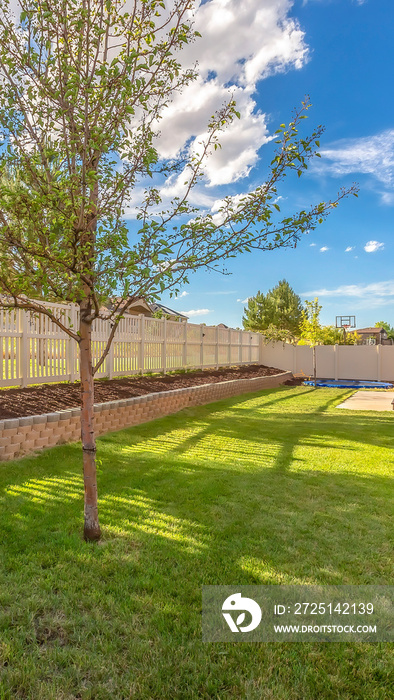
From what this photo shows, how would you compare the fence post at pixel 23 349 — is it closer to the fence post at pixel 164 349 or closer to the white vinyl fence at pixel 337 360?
the fence post at pixel 164 349

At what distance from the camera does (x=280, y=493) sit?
3.75 meters

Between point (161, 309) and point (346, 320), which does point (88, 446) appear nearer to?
point (161, 309)

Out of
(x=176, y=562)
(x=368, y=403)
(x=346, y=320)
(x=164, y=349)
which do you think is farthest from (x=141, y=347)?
(x=346, y=320)

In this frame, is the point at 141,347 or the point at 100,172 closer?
the point at 100,172

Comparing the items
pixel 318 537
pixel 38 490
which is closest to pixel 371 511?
pixel 318 537

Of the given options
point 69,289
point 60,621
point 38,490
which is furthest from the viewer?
point 38,490

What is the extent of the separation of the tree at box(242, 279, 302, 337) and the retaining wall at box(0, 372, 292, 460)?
87.6 ft

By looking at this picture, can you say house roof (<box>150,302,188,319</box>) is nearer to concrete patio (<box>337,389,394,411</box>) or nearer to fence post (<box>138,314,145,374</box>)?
fence post (<box>138,314,145,374</box>)

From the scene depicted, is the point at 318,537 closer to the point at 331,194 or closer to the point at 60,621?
the point at 60,621

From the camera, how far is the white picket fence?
261 inches

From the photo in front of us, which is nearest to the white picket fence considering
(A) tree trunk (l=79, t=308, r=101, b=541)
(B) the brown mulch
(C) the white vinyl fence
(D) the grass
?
(A) tree trunk (l=79, t=308, r=101, b=541)

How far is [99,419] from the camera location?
6.05 meters

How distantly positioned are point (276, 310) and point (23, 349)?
31.6 metres

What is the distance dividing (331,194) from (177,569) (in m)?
2.66
